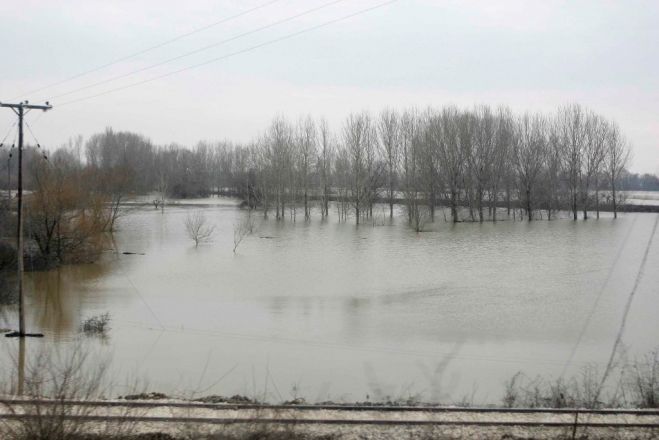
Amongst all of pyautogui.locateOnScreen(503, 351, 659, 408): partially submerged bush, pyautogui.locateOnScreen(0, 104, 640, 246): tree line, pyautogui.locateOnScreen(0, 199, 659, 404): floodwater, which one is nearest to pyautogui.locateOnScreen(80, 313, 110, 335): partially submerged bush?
pyautogui.locateOnScreen(0, 199, 659, 404): floodwater

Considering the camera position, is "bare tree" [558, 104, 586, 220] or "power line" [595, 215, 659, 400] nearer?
"power line" [595, 215, 659, 400]

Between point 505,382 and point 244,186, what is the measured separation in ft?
166

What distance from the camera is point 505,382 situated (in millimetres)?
8531

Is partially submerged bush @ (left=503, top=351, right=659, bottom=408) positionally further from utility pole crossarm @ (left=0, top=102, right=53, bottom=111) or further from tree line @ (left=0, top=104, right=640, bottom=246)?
tree line @ (left=0, top=104, right=640, bottom=246)

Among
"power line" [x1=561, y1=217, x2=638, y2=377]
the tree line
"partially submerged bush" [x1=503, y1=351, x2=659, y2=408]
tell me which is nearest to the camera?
"partially submerged bush" [x1=503, y1=351, x2=659, y2=408]

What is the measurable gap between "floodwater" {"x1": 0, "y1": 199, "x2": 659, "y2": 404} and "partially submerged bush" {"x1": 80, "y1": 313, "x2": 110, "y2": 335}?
175mm

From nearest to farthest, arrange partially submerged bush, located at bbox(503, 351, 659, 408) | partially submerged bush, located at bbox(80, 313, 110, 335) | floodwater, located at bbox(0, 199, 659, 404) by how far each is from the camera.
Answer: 1. partially submerged bush, located at bbox(503, 351, 659, 408)
2. floodwater, located at bbox(0, 199, 659, 404)
3. partially submerged bush, located at bbox(80, 313, 110, 335)

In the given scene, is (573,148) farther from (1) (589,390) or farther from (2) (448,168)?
(1) (589,390)

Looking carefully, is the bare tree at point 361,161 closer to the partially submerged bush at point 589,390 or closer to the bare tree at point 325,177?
the bare tree at point 325,177

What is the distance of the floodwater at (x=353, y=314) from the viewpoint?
29.5 ft

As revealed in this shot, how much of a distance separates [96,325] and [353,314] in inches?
213

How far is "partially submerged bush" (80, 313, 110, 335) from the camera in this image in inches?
461

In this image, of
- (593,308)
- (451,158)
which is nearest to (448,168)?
(451,158)

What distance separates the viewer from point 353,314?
44.3 ft
